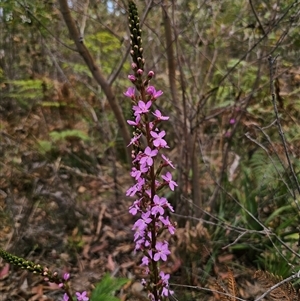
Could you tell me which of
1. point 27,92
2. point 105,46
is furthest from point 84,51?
point 27,92

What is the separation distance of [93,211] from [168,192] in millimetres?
830

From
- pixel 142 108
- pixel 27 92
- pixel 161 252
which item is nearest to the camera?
pixel 142 108

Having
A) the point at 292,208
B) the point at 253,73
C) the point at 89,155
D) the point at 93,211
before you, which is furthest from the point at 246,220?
the point at 89,155

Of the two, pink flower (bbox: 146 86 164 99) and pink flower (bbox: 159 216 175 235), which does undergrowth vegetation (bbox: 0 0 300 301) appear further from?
pink flower (bbox: 146 86 164 99)

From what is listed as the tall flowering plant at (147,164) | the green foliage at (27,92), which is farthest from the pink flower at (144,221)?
the green foliage at (27,92)

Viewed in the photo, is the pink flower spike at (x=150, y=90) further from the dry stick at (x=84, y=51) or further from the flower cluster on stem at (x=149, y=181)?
the dry stick at (x=84, y=51)

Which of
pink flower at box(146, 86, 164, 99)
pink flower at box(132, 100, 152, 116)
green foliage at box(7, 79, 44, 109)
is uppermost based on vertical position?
pink flower at box(146, 86, 164, 99)

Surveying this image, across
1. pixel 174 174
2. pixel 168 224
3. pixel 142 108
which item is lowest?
pixel 174 174

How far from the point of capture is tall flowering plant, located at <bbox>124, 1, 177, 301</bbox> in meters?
1.45

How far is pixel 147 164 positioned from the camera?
149cm

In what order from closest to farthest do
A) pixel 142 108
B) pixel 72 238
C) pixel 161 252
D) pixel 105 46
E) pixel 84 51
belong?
pixel 142 108 → pixel 161 252 → pixel 84 51 → pixel 72 238 → pixel 105 46

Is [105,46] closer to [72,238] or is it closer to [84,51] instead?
[84,51]

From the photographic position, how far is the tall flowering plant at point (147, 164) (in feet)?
4.75

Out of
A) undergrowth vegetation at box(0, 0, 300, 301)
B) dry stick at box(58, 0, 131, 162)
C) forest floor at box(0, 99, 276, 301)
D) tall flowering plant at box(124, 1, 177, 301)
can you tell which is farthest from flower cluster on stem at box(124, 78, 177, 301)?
dry stick at box(58, 0, 131, 162)
